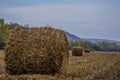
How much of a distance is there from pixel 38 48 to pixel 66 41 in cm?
184

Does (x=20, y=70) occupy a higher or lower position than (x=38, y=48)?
lower

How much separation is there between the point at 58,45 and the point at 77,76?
179 cm

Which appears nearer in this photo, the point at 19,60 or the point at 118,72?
the point at 118,72

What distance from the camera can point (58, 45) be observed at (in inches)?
540

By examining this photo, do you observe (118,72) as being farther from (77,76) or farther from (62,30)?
(62,30)

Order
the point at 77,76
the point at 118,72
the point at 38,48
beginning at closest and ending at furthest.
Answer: the point at 118,72, the point at 77,76, the point at 38,48

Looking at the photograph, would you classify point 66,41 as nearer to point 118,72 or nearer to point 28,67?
point 28,67

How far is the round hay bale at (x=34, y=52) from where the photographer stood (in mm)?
13125

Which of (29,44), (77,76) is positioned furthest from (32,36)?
(77,76)

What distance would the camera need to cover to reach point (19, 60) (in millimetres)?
13234

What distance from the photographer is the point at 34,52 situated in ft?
43.4

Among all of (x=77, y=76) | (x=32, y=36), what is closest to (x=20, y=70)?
(x=32, y=36)

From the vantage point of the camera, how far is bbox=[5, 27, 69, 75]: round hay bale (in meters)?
13.1

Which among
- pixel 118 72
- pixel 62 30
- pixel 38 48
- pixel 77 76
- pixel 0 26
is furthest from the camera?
pixel 0 26
